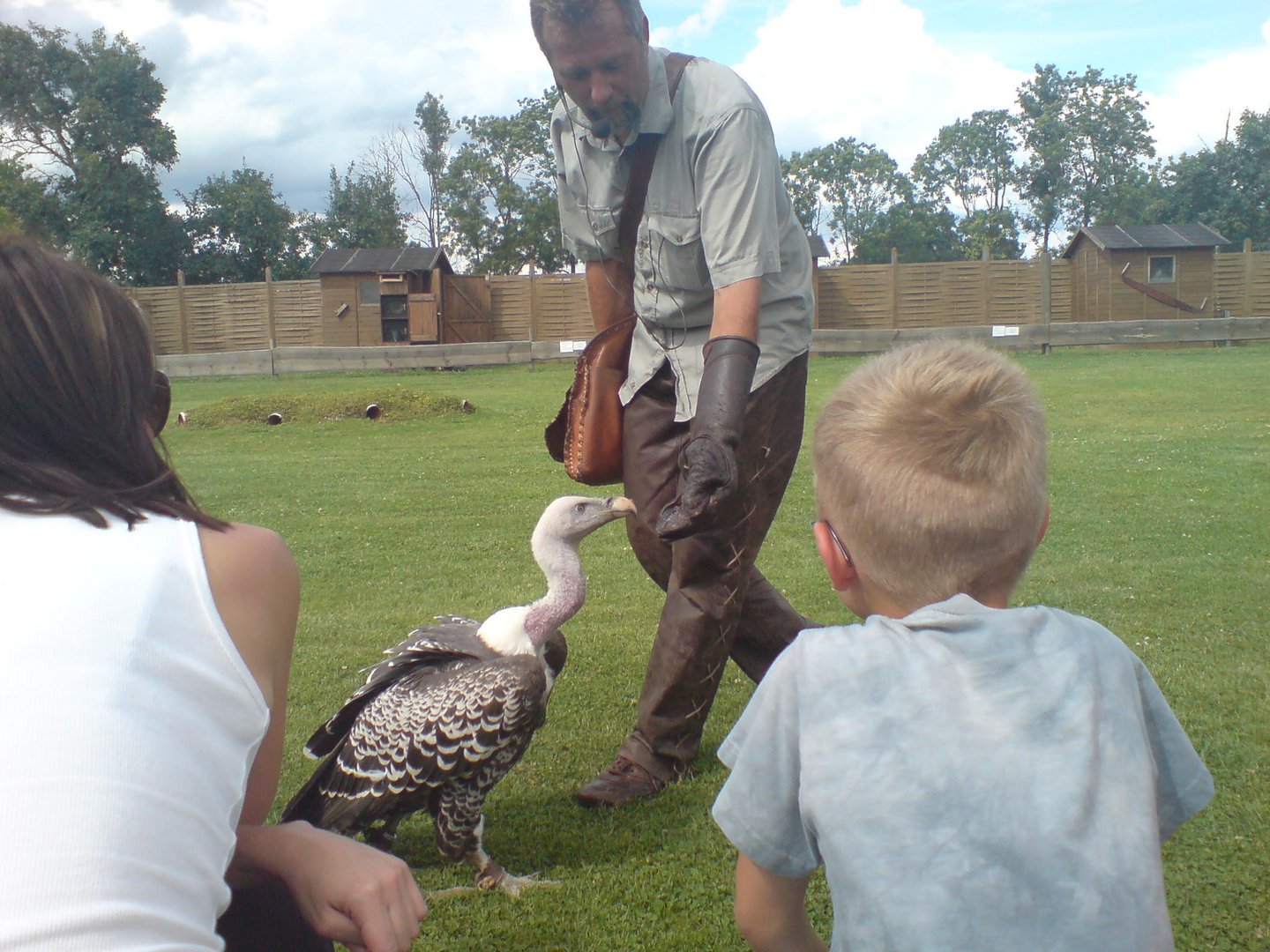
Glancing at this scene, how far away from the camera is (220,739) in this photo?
1.46 m

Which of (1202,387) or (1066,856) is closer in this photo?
(1066,856)

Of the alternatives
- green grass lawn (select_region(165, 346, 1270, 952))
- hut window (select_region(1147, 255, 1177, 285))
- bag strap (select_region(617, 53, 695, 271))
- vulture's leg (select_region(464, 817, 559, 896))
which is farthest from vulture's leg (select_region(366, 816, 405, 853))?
hut window (select_region(1147, 255, 1177, 285))

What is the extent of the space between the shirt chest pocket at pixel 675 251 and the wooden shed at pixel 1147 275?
108 ft

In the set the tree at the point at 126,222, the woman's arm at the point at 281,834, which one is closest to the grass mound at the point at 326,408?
the woman's arm at the point at 281,834

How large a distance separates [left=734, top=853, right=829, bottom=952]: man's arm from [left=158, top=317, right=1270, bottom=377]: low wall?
23.5m

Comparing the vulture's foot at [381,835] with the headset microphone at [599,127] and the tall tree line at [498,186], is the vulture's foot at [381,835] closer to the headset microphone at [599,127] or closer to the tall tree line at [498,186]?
the headset microphone at [599,127]

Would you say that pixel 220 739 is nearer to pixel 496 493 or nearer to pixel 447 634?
pixel 447 634

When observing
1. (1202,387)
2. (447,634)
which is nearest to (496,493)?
(447,634)

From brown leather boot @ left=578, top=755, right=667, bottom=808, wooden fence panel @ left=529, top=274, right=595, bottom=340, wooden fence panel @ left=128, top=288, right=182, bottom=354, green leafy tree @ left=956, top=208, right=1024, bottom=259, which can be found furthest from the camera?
green leafy tree @ left=956, top=208, right=1024, bottom=259

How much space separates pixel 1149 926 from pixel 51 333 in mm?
1644

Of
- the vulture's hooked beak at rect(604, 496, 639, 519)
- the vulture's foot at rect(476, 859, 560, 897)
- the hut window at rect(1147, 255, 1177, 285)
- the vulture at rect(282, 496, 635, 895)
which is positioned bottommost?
the vulture's foot at rect(476, 859, 560, 897)

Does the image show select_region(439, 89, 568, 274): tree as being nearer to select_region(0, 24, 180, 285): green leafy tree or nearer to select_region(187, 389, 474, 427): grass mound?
select_region(0, 24, 180, 285): green leafy tree

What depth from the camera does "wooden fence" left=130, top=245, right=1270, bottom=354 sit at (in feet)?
103

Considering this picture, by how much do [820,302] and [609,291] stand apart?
28.9m
